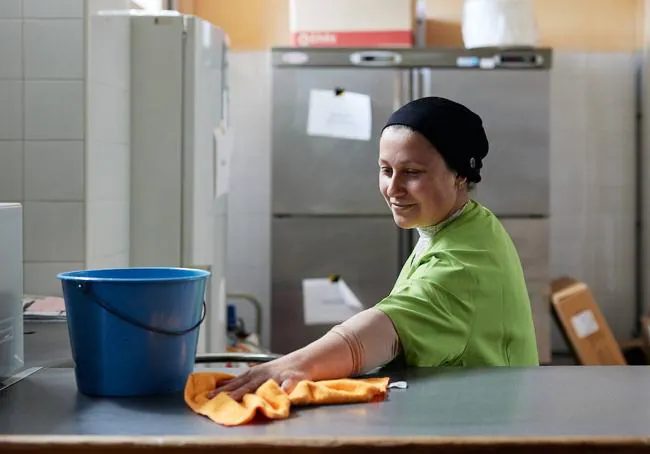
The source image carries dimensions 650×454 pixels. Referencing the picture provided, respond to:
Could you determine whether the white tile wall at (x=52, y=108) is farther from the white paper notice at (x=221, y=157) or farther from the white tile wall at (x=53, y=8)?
the white paper notice at (x=221, y=157)

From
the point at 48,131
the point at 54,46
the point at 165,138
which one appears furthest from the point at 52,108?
the point at 165,138

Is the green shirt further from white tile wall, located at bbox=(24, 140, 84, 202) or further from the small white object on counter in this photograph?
the small white object on counter

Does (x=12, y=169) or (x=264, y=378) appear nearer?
(x=264, y=378)

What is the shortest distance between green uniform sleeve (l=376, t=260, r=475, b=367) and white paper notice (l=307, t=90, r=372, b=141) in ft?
8.21

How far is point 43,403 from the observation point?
1287mm

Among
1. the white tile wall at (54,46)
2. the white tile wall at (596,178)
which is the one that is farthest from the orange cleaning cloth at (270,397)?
the white tile wall at (596,178)

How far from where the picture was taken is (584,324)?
433 centimetres

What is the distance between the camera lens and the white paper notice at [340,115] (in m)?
4.08

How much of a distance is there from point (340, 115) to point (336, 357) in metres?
2.73

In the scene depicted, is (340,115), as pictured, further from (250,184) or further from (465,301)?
(465,301)

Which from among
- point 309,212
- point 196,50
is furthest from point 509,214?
point 196,50

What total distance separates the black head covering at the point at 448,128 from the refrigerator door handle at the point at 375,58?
7.58ft

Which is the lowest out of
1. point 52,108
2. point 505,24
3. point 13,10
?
point 52,108

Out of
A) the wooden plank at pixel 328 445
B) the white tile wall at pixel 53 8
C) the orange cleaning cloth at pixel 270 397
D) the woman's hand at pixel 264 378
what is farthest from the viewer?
the white tile wall at pixel 53 8
